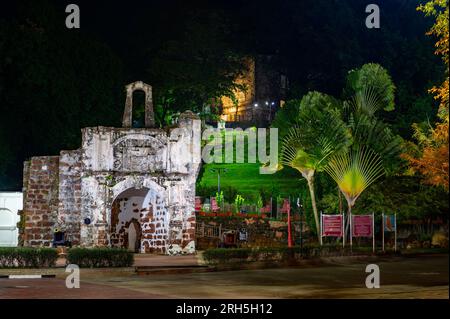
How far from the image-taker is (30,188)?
101 feet

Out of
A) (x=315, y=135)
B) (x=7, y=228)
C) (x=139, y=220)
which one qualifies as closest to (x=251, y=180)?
(x=139, y=220)

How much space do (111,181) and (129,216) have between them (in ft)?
12.8

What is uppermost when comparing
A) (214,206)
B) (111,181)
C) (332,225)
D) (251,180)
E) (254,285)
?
(251,180)

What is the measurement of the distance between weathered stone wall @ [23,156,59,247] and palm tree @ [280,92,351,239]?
10.0 metres

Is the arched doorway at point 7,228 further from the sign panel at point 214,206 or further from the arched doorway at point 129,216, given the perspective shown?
the sign panel at point 214,206

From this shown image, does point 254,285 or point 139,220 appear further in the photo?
point 139,220

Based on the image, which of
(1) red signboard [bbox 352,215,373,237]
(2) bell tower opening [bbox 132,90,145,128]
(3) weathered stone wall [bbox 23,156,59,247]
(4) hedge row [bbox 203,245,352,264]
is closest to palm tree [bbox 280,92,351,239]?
(1) red signboard [bbox 352,215,373,237]

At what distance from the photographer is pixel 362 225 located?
2998 centimetres

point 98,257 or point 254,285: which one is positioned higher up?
point 98,257

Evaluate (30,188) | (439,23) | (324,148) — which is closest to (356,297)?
(439,23)

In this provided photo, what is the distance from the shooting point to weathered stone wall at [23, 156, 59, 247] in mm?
30438

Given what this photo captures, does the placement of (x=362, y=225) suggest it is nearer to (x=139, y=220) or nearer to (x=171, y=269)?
(x=139, y=220)

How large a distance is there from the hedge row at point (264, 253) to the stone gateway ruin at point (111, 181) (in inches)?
195

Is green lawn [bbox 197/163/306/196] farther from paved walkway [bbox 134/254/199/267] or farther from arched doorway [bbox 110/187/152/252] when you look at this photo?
paved walkway [bbox 134/254/199/267]
